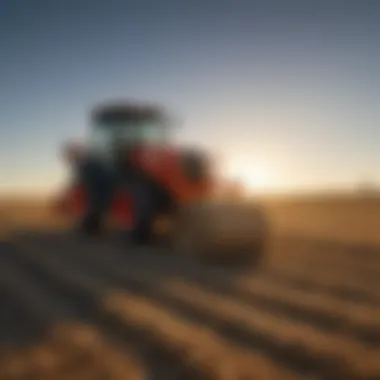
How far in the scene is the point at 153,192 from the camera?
10.4 m

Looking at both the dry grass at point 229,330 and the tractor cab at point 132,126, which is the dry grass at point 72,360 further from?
the tractor cab at point 132,126

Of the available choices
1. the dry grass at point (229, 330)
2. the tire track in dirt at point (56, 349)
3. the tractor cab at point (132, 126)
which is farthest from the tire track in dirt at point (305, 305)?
the tractor cab at point (132, 126)

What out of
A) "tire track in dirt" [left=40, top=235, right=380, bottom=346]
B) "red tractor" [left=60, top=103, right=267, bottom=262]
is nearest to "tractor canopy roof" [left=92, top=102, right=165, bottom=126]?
"red tractor" [left=60, top=103, right=267, bottom=262]

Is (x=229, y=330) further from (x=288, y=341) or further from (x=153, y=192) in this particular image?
(x=153, y=192)

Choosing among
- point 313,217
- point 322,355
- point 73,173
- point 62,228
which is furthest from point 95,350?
point 313,217

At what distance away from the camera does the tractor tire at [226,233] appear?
29.0 feet

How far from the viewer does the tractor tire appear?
8.84 m

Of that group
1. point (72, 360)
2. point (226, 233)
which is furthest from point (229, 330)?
point (226, 233)

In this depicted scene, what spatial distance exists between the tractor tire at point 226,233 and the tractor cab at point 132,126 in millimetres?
2386

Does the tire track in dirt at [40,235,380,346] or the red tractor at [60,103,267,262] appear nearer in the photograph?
the tire track in dirt at [40,235,380,346]

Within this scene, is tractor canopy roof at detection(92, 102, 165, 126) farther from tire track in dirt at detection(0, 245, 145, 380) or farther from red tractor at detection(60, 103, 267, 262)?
tire track in dirt at detection(0, 245, 145, 380)

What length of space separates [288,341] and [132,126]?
7.19 meters

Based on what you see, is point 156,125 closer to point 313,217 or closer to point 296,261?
point 296,261

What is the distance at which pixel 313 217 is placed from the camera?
17562 millimetres
